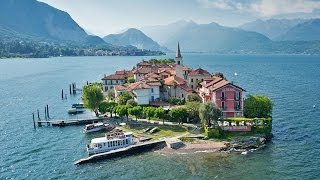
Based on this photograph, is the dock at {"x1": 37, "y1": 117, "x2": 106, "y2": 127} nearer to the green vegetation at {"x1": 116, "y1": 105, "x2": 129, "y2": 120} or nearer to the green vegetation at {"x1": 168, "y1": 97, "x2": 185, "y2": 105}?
the green vegetation at {"x1": 116, "y1": 105, "x2": 129, "y2": 120}

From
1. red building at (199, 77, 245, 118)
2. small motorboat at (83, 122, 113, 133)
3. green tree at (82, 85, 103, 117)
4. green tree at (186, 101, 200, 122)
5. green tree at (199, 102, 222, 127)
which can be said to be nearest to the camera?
green tree at (199, 102, 222, 127)

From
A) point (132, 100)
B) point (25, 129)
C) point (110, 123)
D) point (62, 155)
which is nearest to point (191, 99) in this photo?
point (132, 100)

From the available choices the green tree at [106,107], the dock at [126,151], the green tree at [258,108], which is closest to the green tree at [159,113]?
the dock at [126,151]

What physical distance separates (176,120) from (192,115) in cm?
377

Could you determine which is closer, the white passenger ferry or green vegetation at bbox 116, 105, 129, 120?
the white passenger ferry

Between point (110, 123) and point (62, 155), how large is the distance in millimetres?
22393

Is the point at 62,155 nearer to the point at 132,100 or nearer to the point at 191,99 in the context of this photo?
the point at 132,100

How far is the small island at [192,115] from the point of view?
73.4 m

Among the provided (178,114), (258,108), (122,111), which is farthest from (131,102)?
(258,108)

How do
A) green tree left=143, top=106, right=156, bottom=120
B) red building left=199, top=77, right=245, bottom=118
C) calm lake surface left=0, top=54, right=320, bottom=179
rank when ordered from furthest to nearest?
1. green tree left=143, top=106, right=156, bottom=120
2. red building left=199, top=77, right=245, bottom=118
3. calm lake surface left=0, top=54, right=320, bottom=179

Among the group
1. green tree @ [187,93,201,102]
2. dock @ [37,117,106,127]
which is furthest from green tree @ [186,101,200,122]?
dock @ [37,117,106,127]

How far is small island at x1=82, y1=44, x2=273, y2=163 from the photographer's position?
7344 cm

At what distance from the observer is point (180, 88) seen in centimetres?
10206

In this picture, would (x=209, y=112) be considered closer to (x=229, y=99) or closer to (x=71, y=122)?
(x=229, y=99)
